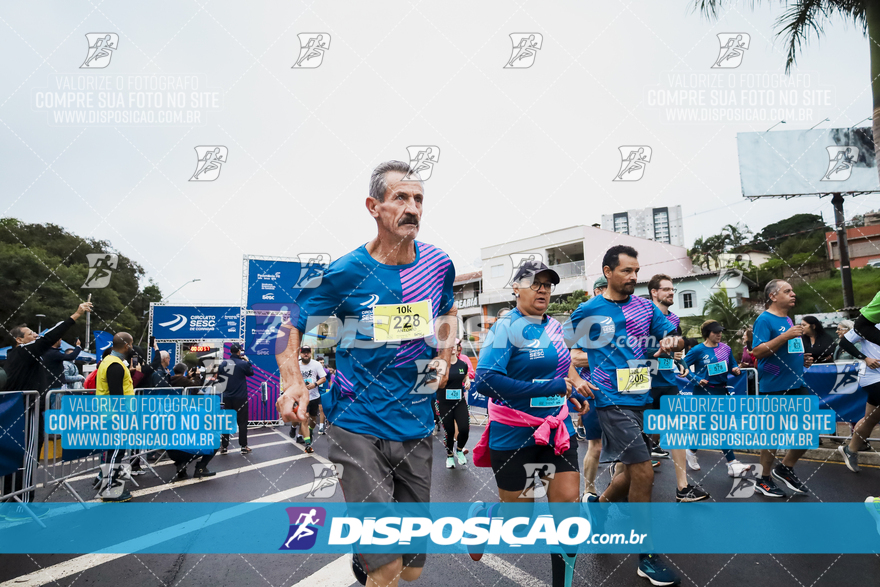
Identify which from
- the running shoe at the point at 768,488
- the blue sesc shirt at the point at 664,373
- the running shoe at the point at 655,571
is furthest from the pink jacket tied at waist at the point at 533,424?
the running shoe at the point at 768,488

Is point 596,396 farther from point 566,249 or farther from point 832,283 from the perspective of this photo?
point 566,249

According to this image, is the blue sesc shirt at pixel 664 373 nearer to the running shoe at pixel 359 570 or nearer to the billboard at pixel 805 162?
the running shoe at pixel 359 570

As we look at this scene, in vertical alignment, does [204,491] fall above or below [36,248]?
below

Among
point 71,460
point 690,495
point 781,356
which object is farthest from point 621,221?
point 71,460

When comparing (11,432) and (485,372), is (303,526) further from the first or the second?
(11,432)

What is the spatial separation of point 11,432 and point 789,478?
8120 millimetres

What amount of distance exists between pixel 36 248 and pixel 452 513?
149 ft

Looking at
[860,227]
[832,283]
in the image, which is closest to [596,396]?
A: [860,227]

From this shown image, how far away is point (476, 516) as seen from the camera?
3.64 metres

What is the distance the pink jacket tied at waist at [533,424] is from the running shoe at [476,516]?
0.33 m

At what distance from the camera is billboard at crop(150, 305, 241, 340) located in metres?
18.8

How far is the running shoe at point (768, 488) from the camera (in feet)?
17.2

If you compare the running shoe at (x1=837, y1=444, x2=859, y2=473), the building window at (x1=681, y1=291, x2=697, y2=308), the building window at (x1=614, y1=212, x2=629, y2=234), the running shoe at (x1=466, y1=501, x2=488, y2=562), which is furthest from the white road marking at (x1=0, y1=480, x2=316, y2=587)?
the building window at (x1=614, y1=212, x2=629, y2=234)

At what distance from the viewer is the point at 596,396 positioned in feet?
13.0
